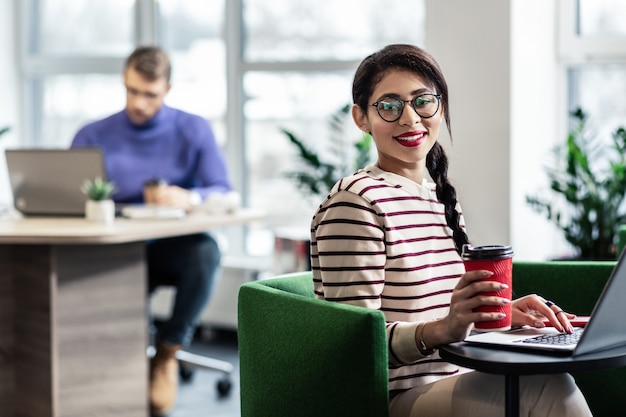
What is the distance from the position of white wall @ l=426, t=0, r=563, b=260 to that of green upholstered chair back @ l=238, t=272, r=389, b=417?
5.81 ft

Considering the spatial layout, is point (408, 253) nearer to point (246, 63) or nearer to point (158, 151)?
point (158, 151)

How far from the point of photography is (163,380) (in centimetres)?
374

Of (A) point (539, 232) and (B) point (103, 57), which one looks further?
(B) point (103, 57)

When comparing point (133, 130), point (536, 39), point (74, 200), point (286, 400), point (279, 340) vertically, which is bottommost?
point (286, 400)

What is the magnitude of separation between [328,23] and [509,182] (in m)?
1.45

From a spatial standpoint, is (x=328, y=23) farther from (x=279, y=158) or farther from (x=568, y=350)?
(x=568, y=350)

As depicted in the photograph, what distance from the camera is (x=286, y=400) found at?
1.88 meters

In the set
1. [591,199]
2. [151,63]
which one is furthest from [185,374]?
[591,199]

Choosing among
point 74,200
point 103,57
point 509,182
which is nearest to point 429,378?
point 509,182

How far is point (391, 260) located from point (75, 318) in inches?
73.9

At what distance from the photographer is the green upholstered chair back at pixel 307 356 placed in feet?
5.53

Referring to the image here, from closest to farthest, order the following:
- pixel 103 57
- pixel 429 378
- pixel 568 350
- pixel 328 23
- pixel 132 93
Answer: pixel 568 350
pixel 429 378
pixel 132 93
pixel 328 23
pixel 103 57

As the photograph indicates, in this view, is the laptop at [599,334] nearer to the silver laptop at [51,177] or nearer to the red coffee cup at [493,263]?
the red coffee cup at [493,263]

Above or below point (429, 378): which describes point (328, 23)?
above
